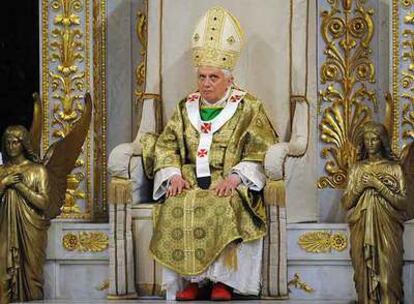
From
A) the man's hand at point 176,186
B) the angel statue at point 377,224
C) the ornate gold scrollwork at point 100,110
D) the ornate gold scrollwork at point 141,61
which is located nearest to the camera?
the angel statue at point 377,224

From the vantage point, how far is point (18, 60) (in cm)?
1081

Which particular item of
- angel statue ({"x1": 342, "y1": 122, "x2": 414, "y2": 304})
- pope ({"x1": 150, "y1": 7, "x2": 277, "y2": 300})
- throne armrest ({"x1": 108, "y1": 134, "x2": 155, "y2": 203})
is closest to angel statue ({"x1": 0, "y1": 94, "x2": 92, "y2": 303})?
throne armrest ({"x1": 108, "y1": 134, "x2": 155, "y2": 203})

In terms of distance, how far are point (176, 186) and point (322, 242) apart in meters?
0.86

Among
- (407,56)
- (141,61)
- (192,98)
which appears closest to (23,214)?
(192,98)

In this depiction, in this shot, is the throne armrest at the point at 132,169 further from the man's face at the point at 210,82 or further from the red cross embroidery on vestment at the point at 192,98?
the man's face at the point at 210,82

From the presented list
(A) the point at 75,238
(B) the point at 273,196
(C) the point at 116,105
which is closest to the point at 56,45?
(C) the point at 116,105

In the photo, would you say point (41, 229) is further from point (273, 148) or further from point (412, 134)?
point (412, 134)

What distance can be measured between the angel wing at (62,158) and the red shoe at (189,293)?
0.97 m

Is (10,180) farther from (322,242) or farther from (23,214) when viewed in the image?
(322,242)

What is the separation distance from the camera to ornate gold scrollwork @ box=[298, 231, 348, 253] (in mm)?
9164

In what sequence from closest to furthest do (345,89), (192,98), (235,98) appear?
(235,98)
(192,98)
(345,89)

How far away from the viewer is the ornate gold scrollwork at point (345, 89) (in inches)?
398

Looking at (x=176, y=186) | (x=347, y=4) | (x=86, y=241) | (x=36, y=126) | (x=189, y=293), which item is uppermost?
(x=347, y=4)

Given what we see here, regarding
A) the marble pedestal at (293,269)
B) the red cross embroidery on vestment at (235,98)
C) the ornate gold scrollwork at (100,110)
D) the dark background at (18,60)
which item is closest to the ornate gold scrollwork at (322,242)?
the marble pedestal at (293,269)
